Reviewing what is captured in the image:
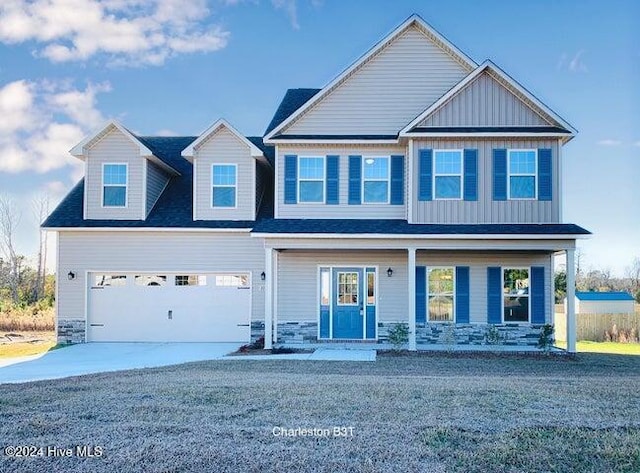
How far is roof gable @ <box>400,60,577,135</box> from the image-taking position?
15578 mm

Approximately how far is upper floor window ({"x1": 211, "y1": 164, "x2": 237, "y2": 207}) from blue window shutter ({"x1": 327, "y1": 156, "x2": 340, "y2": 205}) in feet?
9.57

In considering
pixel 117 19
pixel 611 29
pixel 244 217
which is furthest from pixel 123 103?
pixel 611 29

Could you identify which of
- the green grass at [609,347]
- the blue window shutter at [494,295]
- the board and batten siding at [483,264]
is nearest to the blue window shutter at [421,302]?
the board and batten siding at [483,264]

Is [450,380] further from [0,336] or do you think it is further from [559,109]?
[0,336]

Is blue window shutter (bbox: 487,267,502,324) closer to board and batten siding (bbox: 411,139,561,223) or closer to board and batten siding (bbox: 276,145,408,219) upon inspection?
board and batten siding (bbox: 411,139,561,223)

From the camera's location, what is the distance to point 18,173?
93.6 ft

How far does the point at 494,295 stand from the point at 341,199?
16.8 ft

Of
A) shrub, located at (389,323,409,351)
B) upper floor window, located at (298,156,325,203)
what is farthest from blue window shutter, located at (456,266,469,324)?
upper floor window, located at (298,156,325,203)

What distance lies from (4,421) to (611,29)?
1927cm

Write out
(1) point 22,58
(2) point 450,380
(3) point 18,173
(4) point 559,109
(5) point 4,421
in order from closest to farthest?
(5) point 4,421 → (2) point 450,380 → (4) point 559,109 → (1) point 22,58 → (3) point 18,173

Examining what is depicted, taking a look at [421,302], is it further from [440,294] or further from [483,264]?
[483,264]

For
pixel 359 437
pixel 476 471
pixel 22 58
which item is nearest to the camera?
pixel 476 471

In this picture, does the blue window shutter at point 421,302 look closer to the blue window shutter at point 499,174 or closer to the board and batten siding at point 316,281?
the board and batten siding at point 316,281

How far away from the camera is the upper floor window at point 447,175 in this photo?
1577 centimetres
